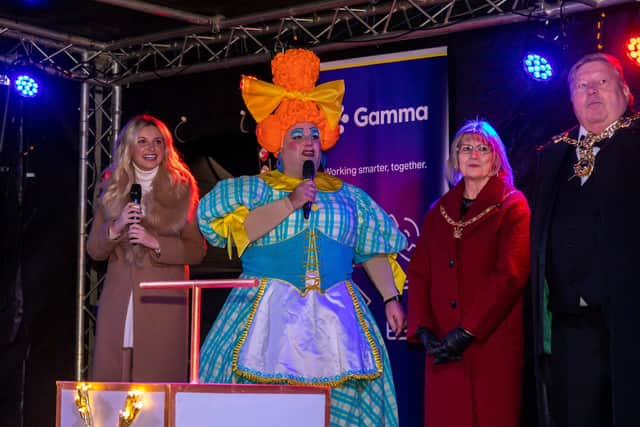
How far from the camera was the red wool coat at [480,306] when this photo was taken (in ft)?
15.0

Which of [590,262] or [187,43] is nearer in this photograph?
[590,262]

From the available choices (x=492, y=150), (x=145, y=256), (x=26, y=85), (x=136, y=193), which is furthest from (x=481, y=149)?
(x=26, y=85)

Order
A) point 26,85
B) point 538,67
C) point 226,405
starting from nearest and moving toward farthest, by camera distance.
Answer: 1. point 226,405
2. point 538,67
3. point 26,85

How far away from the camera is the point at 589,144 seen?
13.3ft

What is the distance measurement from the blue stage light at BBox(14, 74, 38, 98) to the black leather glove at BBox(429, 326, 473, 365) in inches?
149

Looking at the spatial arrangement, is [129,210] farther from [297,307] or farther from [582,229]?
[582,229]

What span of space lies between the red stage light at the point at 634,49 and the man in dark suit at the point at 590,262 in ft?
4.10

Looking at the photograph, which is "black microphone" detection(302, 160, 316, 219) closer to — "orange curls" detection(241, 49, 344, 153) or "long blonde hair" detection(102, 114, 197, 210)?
"orange curls" detection(241, 49, 344, 153)

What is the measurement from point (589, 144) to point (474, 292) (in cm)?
98

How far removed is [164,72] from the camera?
7230mm

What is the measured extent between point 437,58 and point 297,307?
2.41 metres

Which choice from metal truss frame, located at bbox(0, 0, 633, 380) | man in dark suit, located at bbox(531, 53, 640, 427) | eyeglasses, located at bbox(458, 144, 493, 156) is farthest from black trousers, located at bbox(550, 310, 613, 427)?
metal truss frame, located at bbox(0, 0, 633, 380)

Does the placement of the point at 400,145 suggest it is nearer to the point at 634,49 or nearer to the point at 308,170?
the point at 634,49

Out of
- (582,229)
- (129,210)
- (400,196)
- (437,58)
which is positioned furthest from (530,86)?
(129,210)
